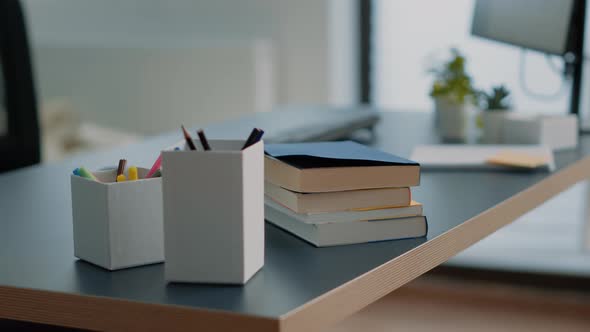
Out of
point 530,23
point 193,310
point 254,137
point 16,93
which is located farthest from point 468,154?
point 16,93

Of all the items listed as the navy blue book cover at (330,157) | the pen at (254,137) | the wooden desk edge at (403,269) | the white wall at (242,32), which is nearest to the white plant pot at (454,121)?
the wooden desk edge at (403,269)

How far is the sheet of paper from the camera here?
1.26m

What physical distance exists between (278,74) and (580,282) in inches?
56.4

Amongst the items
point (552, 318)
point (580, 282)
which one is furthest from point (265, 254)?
point (580, 282)

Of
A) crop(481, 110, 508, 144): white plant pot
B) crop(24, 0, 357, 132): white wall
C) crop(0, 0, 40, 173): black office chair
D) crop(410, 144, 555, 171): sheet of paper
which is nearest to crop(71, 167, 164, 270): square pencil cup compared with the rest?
crop(410, 144, 555, 171): sheet of paper

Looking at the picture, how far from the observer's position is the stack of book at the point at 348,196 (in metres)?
0.80

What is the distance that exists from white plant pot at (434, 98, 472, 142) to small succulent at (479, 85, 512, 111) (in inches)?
1.9

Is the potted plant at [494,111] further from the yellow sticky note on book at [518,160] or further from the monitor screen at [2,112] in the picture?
the monitor screen at [2,112]

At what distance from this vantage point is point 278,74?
3225 millimetres

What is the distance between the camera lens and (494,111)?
5.12 feet

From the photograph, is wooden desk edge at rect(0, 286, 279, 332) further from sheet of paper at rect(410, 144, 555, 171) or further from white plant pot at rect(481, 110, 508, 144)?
white plant pot at rect(481, 110, 508, 144)

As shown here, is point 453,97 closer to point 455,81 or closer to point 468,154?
point 455,81

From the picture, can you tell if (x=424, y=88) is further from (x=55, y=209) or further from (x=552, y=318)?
(x=55, y=209)

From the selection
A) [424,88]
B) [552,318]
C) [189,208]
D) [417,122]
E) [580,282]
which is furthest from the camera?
[424,88]
